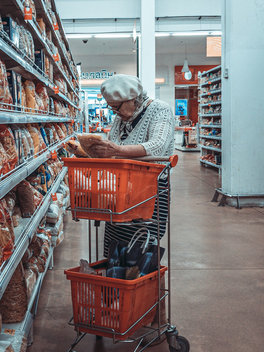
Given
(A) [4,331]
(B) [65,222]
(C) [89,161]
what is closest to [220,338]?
(A) [4,331]

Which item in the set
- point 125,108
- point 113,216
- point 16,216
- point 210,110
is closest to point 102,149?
point 113,216

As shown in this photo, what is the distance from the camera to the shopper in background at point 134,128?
6.45ft

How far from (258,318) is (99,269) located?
43.7 inches

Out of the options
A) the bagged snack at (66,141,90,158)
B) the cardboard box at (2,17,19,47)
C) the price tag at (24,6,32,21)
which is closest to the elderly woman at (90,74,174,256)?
the bagged snack at (66,141,90,158)

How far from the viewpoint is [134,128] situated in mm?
2246

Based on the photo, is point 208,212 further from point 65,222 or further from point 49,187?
point 49,187

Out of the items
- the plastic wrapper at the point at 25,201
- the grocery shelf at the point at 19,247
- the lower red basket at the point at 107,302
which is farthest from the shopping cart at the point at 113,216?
the plastic wrapper at the point at 25,201

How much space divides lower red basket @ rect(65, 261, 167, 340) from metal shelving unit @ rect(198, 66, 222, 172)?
7.41 m

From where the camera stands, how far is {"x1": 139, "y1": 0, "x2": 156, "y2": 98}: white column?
35.0 ft

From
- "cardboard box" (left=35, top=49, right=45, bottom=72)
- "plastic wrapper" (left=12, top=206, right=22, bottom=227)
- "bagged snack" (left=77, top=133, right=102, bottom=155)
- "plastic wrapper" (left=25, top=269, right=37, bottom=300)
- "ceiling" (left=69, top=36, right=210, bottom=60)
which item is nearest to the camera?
"bagged snack" (left=77, top=133, right=102, bottom=155)

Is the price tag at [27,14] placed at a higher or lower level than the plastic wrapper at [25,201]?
higher

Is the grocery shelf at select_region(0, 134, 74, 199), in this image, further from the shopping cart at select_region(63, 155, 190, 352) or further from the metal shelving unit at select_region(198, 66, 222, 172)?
the metal shelving unit at select_region(198, 66, 222, 172)

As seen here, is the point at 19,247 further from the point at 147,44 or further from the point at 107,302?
the point at 147,44

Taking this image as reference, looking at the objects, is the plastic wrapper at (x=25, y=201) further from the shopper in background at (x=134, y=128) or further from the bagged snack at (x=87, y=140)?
the bagged snack at (x=87, y=140)
